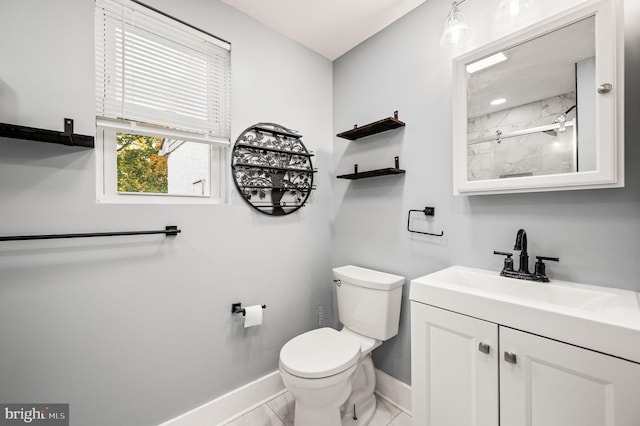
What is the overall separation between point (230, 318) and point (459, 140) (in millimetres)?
1656

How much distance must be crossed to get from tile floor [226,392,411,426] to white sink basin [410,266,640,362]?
3.03 feet

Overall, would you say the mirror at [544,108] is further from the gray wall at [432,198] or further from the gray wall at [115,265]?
the gray wall at [115,265]

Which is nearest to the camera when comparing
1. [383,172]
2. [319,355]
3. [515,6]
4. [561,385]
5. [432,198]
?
[561,385]

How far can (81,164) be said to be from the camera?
1153 mm

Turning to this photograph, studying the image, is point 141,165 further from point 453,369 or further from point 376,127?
point 453,369

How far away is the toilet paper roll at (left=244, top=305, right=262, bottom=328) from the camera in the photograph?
61.0 inches

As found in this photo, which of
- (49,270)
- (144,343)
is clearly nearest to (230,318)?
(144,343)

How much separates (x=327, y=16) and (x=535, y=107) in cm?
134

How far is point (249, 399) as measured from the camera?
5.32 feet

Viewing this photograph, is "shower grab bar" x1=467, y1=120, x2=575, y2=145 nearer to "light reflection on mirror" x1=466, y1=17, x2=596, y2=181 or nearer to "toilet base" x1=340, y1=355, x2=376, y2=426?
"light reflection on mirror" x1=466, y1=17, x2=596, y2=181

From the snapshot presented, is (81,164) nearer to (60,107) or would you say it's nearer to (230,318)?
(60,107)

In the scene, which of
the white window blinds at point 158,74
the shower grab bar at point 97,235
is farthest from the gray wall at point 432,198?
the shower grab bar at point 97,235

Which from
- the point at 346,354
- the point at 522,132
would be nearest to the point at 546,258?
the point at 522,132

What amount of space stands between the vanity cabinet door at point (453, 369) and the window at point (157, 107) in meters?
1.37
